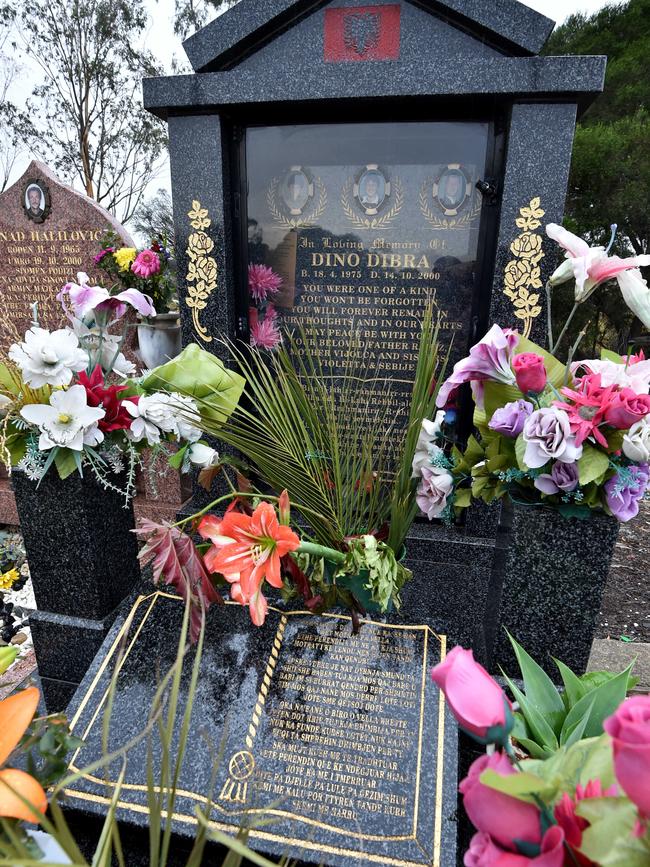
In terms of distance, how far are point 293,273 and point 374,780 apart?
239cm

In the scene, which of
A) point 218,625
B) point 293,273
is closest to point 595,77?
point 293,273

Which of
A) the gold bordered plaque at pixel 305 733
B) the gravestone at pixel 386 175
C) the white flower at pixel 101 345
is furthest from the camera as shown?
the gravestone at pixel 386 175

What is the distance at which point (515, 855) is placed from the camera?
0.56 m

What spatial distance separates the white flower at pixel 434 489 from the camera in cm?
189

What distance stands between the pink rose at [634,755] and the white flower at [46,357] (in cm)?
178

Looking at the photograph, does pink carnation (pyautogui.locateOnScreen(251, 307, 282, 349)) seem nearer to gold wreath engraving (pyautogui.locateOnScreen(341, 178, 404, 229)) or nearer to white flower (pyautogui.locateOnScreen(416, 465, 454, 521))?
gold wreath engraving (pyautogui.locateOnScreen(341, 178, 404, 229))

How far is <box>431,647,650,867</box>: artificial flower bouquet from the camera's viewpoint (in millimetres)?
471

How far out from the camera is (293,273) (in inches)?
117

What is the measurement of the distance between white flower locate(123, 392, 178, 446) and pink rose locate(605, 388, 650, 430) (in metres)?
1.41

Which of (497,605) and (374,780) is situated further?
(497,605)

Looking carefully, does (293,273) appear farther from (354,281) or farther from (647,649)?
(647,649)

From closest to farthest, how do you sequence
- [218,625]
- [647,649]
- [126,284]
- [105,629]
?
[218,625] < [105,629] < [647,649] < [126,284]

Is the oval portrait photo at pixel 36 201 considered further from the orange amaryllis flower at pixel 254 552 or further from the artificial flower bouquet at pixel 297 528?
the orange amaryllis flower at pixel 254 552

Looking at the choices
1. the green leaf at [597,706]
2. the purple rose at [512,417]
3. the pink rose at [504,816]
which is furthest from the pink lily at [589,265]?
the pink rose at [504,816]
